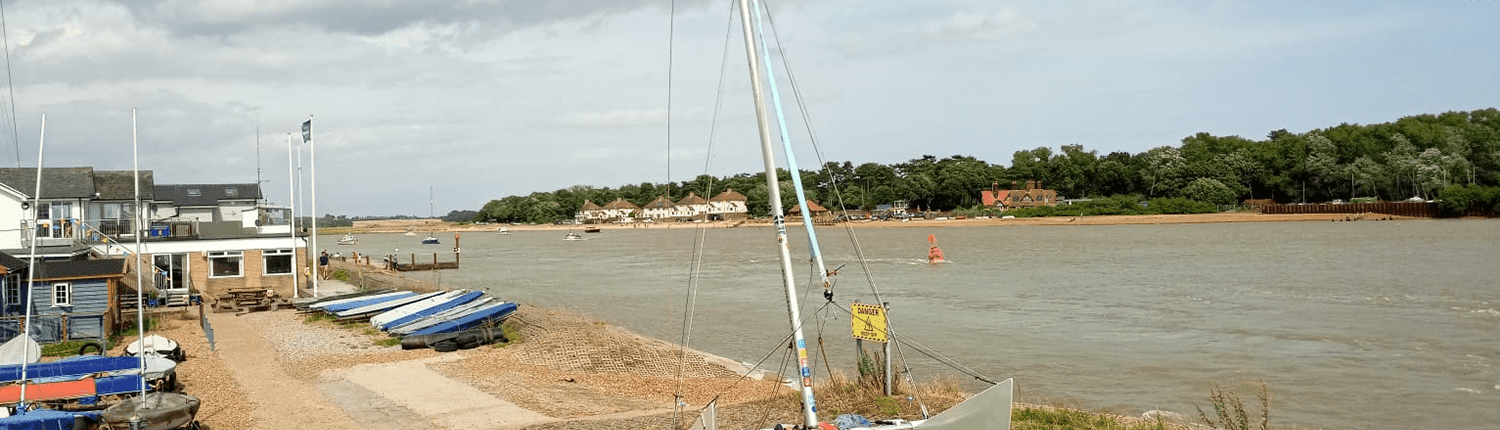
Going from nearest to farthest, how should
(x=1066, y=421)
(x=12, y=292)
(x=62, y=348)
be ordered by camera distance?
(x=1066, y=421), (x=62, y=348), (x=12, y=292)

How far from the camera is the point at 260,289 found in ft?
115

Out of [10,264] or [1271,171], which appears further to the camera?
[1271,171]

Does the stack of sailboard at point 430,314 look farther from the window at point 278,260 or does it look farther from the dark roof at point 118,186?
the dark roof at point 118,186

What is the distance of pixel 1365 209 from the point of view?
132500mm

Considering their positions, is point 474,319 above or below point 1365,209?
below

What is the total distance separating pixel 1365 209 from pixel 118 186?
13898 cm

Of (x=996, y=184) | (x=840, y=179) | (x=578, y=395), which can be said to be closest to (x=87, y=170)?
(x=578, y=395)

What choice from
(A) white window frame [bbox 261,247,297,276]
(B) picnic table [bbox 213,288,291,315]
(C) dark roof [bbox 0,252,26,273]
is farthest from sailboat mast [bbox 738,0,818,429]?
(A) white window frame [bbox 261,247,297,276]

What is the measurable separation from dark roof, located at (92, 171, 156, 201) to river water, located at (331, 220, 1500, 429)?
15867mm

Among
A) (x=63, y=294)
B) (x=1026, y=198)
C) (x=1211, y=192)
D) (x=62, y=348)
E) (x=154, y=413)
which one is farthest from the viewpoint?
(x=1026, y=198)

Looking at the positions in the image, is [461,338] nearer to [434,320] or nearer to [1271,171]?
[434,320]

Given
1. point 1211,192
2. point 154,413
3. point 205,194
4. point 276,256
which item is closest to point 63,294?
point 276,256

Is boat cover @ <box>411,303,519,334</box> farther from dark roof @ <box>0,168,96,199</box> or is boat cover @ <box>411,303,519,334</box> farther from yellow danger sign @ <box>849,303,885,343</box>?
dark roof @ <box>0,168,96,199</box>

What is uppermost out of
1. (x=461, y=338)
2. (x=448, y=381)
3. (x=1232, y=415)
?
(x=461, y=338)
